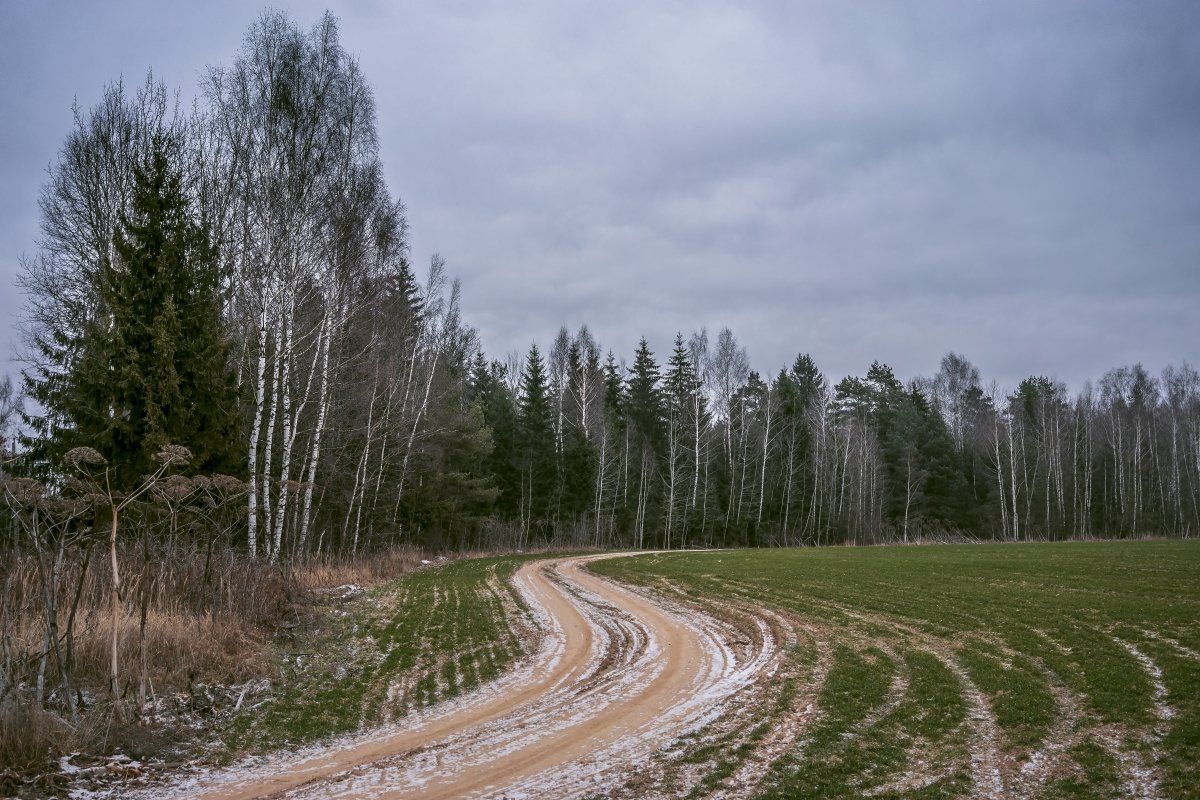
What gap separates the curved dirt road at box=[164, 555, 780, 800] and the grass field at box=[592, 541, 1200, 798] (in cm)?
79

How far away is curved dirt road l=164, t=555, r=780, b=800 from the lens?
5.58 m

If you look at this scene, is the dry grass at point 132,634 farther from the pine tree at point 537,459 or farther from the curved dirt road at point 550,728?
the pine tree at point 537,459

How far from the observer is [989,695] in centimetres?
763

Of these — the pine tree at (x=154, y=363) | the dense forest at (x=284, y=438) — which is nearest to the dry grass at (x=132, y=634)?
the dense forest at (x=284, y=438)

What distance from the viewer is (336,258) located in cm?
1972

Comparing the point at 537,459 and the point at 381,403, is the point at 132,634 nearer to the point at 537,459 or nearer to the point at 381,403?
the point at 381,403

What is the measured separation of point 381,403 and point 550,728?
24.5 meters

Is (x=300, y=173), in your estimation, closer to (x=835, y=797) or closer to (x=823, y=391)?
(x=835, y=797)

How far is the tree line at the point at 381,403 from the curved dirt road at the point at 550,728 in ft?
21.2

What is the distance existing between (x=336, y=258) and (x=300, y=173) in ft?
7.67

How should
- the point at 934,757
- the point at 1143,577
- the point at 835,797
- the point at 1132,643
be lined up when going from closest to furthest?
the point at 835,797
the point at 934,757
the point at 1132,643
the point at 1143,577

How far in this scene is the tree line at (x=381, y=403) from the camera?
15.9 meters

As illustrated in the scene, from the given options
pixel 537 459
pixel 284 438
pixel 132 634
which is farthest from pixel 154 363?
pixel 537 459

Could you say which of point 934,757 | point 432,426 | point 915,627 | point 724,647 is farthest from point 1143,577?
point 432,426
